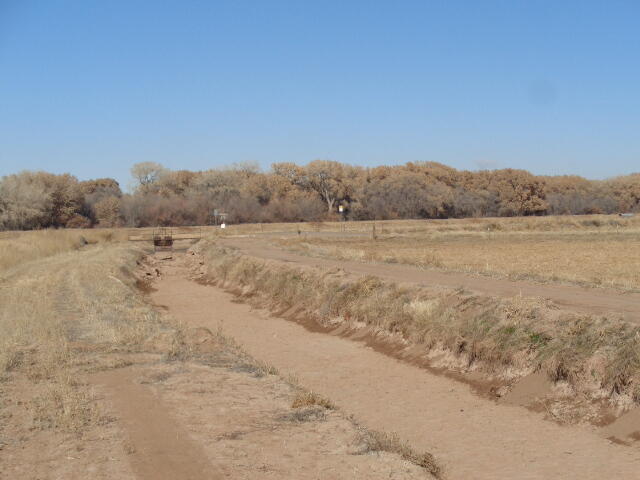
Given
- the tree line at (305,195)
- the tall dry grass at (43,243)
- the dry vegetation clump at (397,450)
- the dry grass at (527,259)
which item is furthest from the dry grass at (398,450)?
the tree line at (305,195)

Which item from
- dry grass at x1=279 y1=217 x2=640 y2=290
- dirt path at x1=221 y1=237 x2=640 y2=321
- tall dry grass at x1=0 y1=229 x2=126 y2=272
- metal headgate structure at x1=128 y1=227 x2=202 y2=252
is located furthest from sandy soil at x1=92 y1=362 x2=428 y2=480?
metal headgate structure at x1=128 y1=227 x2=202 y2=252

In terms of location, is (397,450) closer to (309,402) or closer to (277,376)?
(309,402)

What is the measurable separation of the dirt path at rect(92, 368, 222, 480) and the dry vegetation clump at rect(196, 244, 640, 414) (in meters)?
6.23

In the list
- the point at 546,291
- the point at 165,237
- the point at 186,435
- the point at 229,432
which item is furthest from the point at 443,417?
the point at 165,237

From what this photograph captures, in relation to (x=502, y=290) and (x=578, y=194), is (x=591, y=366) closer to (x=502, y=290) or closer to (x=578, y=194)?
(x=502, y=290)

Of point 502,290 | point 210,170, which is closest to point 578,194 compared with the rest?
point 210,170

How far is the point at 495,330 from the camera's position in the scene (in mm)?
13695

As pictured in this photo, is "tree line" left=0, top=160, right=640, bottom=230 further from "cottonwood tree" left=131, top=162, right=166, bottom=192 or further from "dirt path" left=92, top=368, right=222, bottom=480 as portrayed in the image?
"dirt path" left=92, top=368, right=222, bottom=480

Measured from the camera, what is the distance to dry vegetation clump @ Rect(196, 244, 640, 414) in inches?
424

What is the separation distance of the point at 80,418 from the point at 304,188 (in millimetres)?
124314

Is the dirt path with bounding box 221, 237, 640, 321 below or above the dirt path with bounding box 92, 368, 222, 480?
above

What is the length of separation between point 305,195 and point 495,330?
371ft

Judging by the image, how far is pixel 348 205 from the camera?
12731cm

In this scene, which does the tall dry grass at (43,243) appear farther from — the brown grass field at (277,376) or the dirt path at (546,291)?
the dirt path at (546,291)
